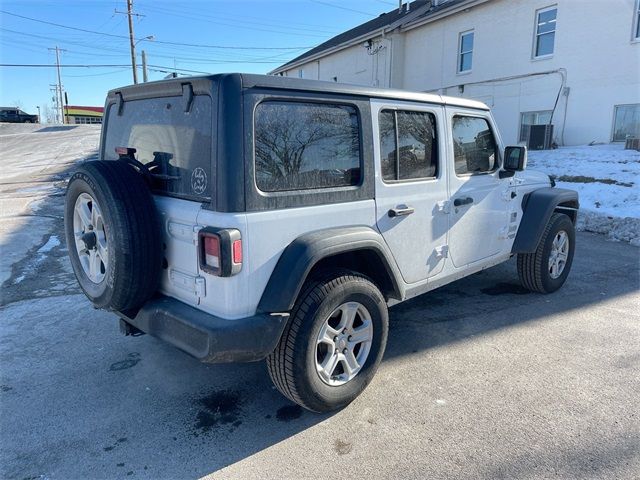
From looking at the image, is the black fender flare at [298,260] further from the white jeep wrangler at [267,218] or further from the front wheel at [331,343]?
the front wheel at [331,343]

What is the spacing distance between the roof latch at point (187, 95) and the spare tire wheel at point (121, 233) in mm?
507

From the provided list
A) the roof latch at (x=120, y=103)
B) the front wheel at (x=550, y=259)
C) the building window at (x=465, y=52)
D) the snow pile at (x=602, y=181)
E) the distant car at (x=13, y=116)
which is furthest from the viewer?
the distant car at (x=13, y=116)

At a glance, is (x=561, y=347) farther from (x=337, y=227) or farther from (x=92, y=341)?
(x=92, y=341)

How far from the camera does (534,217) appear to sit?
4602 millimetres

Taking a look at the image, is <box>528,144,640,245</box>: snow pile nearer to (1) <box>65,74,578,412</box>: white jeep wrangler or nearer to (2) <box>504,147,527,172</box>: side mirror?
(2) <box>504,147,527,172</box>: side mirror

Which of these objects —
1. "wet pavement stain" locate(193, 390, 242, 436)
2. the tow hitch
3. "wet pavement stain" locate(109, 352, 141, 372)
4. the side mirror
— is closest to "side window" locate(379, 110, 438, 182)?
the side mirror

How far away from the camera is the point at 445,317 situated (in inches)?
175

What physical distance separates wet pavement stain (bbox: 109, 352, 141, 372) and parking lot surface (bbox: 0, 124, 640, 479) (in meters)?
0.02

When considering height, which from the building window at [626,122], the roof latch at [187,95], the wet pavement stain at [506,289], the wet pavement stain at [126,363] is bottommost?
the wet pavement stain at [126,363]

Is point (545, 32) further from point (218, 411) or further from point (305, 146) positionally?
point (218, 411)

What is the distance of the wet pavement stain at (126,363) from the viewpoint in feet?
11.4

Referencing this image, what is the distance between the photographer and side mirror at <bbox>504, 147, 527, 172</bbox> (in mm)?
4082

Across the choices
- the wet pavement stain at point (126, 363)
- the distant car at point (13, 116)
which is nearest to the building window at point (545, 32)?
the wet pavement stain at point (126, 363)

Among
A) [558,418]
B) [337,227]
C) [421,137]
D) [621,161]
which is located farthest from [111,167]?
[621,161]
